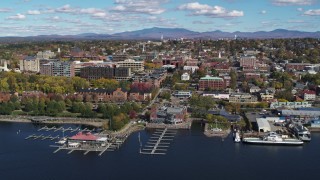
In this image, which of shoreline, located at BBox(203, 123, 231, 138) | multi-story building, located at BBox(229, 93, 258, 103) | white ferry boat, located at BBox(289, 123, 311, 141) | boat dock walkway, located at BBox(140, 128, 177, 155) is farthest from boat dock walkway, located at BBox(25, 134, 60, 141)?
multi-story building, located at BBox(229, 93, 258, 103)

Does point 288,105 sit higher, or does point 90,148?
point 288,105

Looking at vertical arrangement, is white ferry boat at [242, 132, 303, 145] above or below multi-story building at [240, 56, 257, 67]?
below

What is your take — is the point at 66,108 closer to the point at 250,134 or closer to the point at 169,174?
the point at 250,134

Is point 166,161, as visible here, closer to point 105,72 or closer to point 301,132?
point 301,132

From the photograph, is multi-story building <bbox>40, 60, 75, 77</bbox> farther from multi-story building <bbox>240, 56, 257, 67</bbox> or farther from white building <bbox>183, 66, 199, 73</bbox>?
multi-story building <bbox>240, 56, 257, 67</bbox>

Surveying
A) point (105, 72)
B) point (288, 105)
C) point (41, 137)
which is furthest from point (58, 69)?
point (288, 105)

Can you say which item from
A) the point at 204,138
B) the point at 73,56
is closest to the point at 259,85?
the point at 204,138
